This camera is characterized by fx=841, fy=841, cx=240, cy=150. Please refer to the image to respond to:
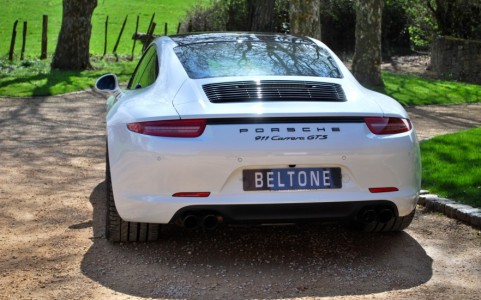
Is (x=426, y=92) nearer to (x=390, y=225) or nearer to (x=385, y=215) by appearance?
(x=390, y=225)

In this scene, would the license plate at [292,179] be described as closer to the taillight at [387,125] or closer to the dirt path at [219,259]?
the taillight at [387,125]

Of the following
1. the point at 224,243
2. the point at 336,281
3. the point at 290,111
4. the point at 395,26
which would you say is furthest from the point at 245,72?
the point at 395,26

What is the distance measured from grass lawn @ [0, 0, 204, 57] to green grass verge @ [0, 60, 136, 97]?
12.0 m

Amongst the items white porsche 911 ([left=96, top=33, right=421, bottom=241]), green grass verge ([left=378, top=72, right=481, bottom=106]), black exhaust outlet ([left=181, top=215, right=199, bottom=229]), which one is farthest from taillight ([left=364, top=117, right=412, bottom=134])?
green grass verge ([left=378, top=72, right=481, bottom=106])

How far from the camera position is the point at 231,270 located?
526 cm

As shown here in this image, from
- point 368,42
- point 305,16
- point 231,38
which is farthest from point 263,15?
point 231,38

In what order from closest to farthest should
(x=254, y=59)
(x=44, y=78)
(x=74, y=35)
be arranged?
(x=254, y=59), (x=44, y=78), (x=74, y=35)

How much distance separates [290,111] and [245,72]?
0.72 metres

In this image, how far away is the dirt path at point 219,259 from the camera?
4.88 m

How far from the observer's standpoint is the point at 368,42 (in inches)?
700

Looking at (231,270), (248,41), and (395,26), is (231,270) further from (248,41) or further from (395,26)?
(395,26)

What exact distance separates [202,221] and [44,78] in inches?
583

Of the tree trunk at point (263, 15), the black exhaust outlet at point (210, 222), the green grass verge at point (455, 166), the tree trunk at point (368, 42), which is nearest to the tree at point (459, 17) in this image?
the tree trunk at point (263, 15)

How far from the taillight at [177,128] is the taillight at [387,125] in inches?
41.5
